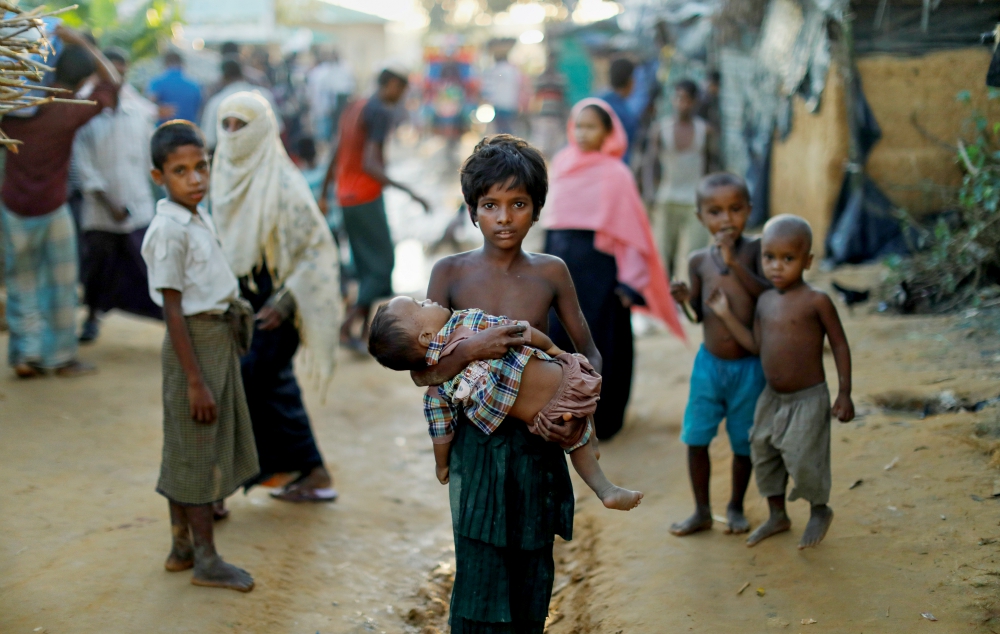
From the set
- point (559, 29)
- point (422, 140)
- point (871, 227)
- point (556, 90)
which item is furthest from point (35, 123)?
point (422, 140)

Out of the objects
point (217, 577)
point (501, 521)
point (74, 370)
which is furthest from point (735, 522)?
point (74, 370)

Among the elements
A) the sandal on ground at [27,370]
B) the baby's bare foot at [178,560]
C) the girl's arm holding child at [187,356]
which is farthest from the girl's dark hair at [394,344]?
the sandal on ground at [27,370]

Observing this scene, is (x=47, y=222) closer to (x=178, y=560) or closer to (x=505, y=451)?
(x=178, y=560)

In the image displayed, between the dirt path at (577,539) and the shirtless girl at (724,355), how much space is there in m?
0.22

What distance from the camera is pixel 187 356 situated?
10.4 feet

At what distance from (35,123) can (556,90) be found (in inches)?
506

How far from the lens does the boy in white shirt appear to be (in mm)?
3162

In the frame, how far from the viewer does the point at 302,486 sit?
14.2ft

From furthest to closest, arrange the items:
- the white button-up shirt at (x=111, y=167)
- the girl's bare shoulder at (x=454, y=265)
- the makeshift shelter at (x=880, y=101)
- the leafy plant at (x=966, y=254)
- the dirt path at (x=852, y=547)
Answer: the makeshift shelter at (x=880, y=101), the white button-up shirt at (x=111, y=167), the leafy plant at (x=966, y=254), the dirt path at (x=852, y=547), the girl's bare shoulder at (x=454, y=265)

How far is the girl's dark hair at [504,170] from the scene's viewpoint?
8.03ft

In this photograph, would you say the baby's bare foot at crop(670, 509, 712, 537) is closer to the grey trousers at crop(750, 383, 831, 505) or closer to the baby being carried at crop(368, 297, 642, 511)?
the grey trousers at crop(750, 383, 831, 505)

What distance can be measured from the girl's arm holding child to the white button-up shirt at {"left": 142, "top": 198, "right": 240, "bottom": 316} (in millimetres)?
40

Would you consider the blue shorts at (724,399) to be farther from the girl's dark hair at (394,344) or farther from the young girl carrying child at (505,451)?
the girl's dark hair at (394,344)

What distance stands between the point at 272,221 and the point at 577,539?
206 centimetres
